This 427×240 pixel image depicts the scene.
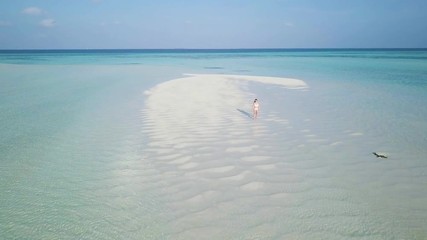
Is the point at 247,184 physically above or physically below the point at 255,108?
below

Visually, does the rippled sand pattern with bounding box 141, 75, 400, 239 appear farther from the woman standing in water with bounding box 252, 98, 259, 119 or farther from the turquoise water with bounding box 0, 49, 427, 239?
the woman standing in water with bounding box 252, 98, 259, 119

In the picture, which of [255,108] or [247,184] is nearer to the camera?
[247,184]

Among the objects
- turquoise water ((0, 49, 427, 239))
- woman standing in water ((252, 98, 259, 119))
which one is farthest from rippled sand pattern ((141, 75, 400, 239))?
woman standing in water ((252, 98, 259, 119))

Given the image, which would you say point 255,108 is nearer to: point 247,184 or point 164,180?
point 247,184

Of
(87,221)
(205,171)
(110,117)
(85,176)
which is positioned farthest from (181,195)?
(110,117)

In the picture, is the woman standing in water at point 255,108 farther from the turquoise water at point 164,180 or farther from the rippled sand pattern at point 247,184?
the turquoise water at point 164,180

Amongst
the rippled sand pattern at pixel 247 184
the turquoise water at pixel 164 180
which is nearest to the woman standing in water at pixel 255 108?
the rippled sand pattern at pixel 247 184

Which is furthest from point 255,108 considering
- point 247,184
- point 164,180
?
point 164,180

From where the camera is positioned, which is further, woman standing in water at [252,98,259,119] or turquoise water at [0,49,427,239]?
woman standing in water at [252,98,259,119]
